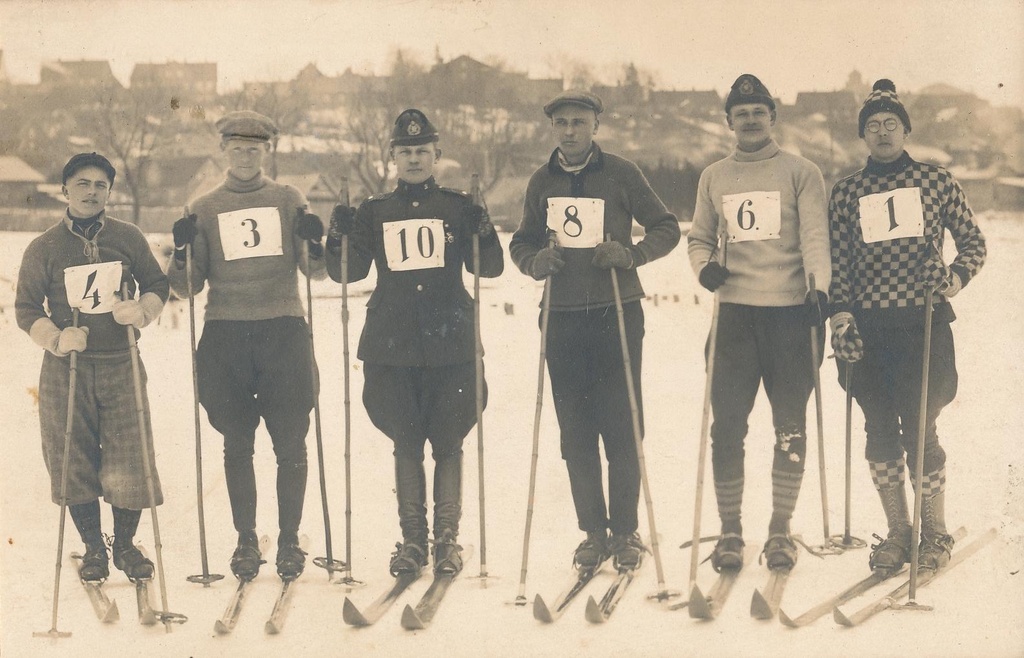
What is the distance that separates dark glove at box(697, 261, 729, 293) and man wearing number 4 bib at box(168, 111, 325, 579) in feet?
4.84

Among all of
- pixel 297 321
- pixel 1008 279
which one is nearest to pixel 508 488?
pixel 297 321

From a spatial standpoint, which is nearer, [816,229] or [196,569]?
[816,229]

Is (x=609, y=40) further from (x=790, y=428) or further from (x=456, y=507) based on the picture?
(x=456, y=507)

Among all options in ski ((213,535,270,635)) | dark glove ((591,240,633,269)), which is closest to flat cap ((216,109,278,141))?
dark glove ((591,240,633,269))

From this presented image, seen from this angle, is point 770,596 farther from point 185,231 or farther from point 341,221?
point 185,231

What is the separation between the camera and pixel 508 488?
167 inches

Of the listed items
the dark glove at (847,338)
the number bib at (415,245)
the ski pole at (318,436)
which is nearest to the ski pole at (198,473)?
the ski pole at (318,436)

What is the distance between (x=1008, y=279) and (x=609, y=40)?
2016 mm

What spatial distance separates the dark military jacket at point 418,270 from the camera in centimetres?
375

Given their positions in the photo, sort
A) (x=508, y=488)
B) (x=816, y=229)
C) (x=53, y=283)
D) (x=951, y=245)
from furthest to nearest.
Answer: (x=951, y=245) < (x=508, y=488) < (x=53, y=283) < (x=816, y=229)

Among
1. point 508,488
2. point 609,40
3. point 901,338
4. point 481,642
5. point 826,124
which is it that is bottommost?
point 481,642

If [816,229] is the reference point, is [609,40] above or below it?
above

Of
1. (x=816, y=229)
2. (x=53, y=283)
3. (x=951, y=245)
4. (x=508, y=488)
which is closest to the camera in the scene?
(x=816, y=229)

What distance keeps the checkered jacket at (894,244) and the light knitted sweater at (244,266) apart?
80.8 inches
